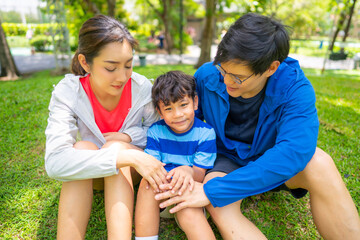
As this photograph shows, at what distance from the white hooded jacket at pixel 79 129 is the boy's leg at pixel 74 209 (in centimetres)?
8

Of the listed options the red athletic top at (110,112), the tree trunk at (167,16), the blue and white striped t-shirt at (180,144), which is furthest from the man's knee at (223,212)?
the tree trunk at (167,16)

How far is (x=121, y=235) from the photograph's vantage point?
1.49 m

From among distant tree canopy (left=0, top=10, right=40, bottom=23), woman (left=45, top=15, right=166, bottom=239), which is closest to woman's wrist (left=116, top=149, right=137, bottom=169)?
woman (left=45, top=15, right=166, bottom=239)

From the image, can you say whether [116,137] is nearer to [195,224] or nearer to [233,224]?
[195,224]

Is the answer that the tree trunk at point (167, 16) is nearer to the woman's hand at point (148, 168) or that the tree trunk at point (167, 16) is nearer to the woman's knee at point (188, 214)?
the woman's hand at point (148, 168)

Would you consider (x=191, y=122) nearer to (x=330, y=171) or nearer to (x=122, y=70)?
(x=122, y=70)

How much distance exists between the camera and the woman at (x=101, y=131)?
154 centimetres

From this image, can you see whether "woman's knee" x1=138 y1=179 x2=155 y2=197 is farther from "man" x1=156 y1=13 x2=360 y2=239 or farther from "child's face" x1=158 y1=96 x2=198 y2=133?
"child's face" x1=158 y1=96 x2=198 y2=133

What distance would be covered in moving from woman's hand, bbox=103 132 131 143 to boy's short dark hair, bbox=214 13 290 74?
858mm

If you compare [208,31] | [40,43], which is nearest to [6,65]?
[208,31]

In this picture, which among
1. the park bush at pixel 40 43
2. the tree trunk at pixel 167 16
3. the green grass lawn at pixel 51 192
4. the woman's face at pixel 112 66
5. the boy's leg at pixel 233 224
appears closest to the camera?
the boy's leg at pixel 233 224

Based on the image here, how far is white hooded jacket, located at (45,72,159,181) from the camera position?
1544mm

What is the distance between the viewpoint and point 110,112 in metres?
2.03

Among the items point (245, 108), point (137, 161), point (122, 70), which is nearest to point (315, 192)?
point (245, 108)
